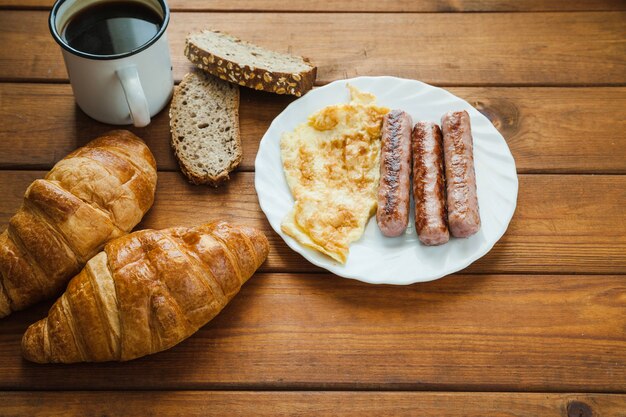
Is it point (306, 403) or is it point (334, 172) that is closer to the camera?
point (306, 403)

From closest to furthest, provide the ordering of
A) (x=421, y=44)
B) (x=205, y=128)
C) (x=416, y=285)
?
(x=416, y=285) → (x=205, y=128) → (x=421, y=44)

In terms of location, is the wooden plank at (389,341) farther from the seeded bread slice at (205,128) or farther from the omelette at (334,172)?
the seeded bread slice at (205,128)

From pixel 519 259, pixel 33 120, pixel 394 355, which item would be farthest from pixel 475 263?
pixel 33 120

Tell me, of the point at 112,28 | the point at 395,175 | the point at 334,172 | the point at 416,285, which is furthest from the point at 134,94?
the point at 416,285

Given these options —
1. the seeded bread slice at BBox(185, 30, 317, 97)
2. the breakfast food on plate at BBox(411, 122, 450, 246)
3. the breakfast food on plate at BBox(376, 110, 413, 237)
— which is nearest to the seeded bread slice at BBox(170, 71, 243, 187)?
the seeded bread slice at BBox(185, 30, 317, 97)

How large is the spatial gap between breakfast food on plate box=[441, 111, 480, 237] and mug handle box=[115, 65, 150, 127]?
101 cm

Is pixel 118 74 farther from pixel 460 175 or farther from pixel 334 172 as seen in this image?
pixel 460 175

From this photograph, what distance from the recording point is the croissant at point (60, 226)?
1.94m

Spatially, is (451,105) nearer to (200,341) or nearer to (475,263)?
(475,263)

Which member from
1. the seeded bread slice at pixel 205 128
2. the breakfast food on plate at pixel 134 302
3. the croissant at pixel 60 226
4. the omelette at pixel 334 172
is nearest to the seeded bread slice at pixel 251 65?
the seeded bread slice at pixel 205 128

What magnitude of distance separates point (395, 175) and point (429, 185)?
0.37ft

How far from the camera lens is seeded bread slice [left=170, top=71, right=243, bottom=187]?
2.30 metres

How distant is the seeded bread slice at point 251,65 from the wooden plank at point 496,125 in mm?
117

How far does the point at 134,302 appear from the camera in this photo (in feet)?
6.03
